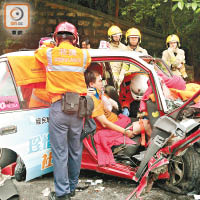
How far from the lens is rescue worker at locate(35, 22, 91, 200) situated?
135 inches

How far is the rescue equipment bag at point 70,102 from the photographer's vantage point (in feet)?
11.2

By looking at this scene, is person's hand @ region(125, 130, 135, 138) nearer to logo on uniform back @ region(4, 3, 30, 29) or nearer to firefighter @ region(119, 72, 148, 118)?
firefighter @ region(119, 72, 148, 118)

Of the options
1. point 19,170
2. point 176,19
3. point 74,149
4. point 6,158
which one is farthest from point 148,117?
point 176,19

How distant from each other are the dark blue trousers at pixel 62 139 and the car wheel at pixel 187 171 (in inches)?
44.9

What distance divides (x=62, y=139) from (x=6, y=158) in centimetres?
112

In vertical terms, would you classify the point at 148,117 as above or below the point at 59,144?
above

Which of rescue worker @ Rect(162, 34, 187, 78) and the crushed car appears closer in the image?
the crushed car

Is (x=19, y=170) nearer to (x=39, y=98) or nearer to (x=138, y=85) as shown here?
(x=39, y=98)

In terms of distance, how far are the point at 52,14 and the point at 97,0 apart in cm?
264

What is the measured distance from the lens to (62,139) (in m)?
3.50

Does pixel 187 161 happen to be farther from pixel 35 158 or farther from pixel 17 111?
pixel 17 111

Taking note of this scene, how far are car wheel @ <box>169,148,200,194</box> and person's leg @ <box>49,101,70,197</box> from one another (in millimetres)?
1208

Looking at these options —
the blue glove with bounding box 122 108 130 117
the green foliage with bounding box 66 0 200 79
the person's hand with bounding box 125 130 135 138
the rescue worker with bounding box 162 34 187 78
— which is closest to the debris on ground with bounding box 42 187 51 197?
the person's hand with bounding box 125 130 135 138

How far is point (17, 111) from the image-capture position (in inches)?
141
